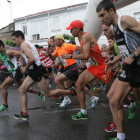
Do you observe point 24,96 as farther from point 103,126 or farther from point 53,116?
point 103,126

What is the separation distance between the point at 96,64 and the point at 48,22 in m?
21.3

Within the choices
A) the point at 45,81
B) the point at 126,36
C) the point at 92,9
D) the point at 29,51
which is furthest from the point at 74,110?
the point at 92,9

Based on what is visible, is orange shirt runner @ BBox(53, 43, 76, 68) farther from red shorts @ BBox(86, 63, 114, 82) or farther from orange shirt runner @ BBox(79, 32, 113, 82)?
red shorts @ BBox(86, 63, 114, 82)

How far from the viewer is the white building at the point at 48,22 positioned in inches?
879

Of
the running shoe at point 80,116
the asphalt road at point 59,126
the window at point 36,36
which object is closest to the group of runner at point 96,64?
the running shoe at point 80,116

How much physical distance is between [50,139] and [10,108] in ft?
9.05

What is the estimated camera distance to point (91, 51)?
4.41m

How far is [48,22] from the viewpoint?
2484 centimetres

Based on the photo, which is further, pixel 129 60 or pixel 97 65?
pixel 97 65

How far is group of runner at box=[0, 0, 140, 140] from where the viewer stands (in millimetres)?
2801

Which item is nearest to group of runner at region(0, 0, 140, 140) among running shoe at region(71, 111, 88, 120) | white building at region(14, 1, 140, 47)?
running shoe at region(71, 111, 88, 120)

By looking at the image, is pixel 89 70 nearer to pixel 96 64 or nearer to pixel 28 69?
pixel 96 64

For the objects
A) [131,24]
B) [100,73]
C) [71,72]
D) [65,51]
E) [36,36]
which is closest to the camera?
[131,24]

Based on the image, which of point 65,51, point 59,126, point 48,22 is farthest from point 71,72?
point 48,22
